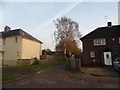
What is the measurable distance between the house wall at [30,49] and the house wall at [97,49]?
1437 centimetres

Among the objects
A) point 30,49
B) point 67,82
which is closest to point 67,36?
point 30,49

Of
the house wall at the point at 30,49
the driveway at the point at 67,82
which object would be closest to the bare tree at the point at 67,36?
the house wall at the point at 30,49

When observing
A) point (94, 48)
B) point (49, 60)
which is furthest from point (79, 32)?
point (94, 48)

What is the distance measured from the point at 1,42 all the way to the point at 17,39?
16.7 feet

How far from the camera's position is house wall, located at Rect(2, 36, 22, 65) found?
3616 cm

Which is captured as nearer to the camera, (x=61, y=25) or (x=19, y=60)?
(x=19, y=60)

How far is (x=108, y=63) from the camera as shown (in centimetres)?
2875

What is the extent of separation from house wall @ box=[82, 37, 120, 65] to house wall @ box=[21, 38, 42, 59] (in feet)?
47.1

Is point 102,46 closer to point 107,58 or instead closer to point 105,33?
point 107,58

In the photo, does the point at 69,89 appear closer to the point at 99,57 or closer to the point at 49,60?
the point at 99,57

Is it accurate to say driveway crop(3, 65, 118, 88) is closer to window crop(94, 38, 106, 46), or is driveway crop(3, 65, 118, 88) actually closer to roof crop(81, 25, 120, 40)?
window crop(94, 38, 106, 46)

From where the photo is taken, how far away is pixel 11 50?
3703cm

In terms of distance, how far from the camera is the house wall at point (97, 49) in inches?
1155

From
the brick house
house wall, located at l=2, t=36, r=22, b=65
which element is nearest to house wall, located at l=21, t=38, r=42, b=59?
house wall, located at l=2, t=36, r=22, b=65
